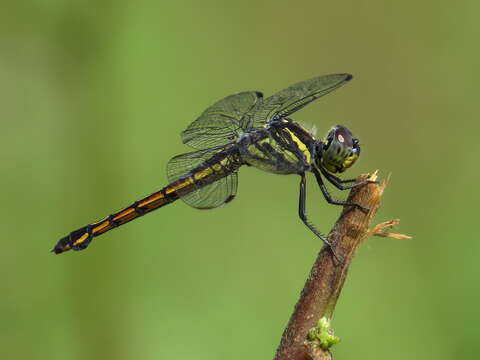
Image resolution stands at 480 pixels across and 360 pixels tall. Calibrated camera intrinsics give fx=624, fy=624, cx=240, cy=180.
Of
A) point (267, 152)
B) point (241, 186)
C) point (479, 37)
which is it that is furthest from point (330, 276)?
point (479, 37)

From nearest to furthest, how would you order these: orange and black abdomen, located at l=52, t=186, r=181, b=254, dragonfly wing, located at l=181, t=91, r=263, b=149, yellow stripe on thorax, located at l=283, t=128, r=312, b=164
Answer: orange and black abdomen, located at l=52, t=186, r=181, b=254
yellow stripe on thorax, located at l=283, t=128, r=312, b=164
dragonfly wing, located at l=181, t=91, r=263, b=149

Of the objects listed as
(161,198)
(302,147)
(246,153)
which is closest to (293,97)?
(302,147)

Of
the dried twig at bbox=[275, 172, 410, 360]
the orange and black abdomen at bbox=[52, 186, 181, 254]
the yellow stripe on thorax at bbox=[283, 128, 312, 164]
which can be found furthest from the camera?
the yellow stripe on thorax at bbox=[283, 128, 312, 164]

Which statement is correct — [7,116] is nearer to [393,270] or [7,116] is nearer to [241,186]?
[241,186]

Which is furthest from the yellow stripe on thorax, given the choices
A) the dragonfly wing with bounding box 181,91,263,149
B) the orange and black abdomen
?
the orange and black abdomen

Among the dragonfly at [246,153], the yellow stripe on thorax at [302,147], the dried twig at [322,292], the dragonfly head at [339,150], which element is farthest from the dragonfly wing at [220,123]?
the dried twig at [322,292]

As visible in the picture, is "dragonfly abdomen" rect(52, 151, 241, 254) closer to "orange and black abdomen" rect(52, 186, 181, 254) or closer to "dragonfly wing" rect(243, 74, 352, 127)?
"orange and black abdomen" rect(52, 186, 181, 254)

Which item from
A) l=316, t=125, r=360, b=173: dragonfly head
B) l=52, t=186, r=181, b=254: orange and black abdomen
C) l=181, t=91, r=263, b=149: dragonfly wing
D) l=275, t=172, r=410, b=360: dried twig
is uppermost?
l=181, t=91, r=263, b=149: dragonfly wing
